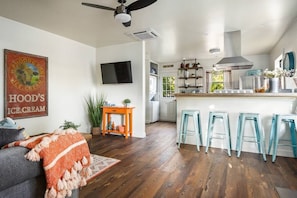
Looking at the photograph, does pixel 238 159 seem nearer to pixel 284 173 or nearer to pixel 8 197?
pixel 284 173

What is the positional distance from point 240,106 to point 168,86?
394 cm

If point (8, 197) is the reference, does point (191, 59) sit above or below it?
above

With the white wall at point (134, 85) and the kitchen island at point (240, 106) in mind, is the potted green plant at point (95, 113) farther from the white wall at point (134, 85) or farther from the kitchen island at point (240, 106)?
the kitchen island at point (240, 106)

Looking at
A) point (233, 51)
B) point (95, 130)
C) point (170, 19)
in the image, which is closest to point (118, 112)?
point (95, 130)

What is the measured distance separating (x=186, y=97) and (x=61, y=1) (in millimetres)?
2692

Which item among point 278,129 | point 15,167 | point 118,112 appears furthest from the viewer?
point 118,112

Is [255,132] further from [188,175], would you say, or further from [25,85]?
[25,85]

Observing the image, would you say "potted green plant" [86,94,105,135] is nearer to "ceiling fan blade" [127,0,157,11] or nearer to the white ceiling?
the white ceiling

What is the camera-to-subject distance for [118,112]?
4160mm

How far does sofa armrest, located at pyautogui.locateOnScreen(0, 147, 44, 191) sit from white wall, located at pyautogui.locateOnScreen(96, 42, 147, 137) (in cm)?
324

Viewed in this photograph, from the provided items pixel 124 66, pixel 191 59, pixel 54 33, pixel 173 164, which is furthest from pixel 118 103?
pixel 191 59

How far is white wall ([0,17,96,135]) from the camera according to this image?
10.0 ft

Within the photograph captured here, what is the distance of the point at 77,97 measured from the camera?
4.25 meters

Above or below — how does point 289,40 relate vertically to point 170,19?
below
